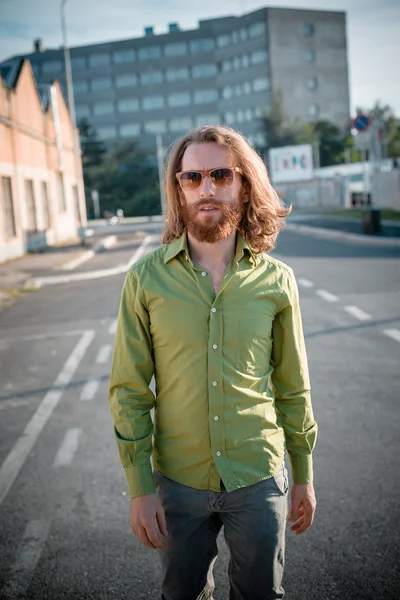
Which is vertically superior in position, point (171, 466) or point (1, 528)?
point (171, 466)

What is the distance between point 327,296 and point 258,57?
91.6 meters

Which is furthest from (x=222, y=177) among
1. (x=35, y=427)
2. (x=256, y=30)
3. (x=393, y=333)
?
(x=256, y=30)

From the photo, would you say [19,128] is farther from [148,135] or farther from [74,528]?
[148,135]

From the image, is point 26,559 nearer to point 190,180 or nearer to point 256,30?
point 190,180

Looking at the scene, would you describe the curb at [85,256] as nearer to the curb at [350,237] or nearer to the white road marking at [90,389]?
the curb at [350,237]

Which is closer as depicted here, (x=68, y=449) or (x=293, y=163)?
(x=68, y=449)

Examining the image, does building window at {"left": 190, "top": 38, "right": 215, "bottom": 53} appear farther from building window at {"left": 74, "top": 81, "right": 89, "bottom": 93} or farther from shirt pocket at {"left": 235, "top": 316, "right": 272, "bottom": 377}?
shirt pocket at {"left": 235, "top": 316, "right": 272, "bottom": 377}

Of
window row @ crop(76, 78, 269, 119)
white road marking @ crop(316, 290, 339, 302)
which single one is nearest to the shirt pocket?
white road marking @ crop(316, 290, 339, 302)

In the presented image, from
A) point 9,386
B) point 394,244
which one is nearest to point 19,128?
point 394,244

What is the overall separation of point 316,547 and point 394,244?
20099mm

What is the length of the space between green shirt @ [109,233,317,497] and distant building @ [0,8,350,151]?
97.9 metres

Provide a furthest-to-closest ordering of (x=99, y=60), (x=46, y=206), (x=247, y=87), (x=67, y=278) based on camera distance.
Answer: (x=99, y=60)
(x=247, y=87)
(x=46, y=206)
(x=67, y=278)

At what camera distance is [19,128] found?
3070cm

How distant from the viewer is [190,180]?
2.55m
